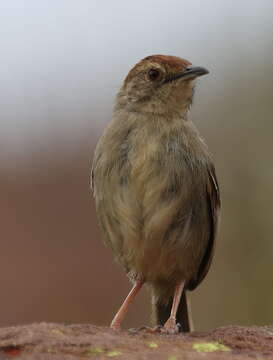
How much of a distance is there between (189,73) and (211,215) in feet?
3.76

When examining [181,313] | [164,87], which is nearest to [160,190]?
[164,87]

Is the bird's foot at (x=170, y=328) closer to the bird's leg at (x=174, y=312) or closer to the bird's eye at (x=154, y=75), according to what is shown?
the bird's leg at (x=174, y=312)

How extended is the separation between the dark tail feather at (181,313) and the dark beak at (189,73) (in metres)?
1.76

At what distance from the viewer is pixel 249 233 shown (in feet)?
33.8

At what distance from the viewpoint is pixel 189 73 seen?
21.6 feet

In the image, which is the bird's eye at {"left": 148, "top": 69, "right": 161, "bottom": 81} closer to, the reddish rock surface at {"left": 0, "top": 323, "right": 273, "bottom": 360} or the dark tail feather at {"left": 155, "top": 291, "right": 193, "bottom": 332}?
the dark tail feather at {"left": 155, "top": 291, "right": 193, "bottom": 332}

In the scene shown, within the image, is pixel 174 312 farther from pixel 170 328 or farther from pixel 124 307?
pixel 170 328

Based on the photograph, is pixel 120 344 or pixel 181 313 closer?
pixel 120 344

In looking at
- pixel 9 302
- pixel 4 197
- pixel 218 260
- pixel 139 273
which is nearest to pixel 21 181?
pixel 4 197

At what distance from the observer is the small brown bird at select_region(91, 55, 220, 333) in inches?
236

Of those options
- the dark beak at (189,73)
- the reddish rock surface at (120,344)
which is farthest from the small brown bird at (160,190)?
the reddish rock surface at (120,344)

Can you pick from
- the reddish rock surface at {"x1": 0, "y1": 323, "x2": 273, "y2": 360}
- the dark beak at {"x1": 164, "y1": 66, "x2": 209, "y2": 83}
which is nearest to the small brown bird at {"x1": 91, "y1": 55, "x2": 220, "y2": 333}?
the dark beak at {"x1": 164, "y1": 66, "x2": 209, "y2": 83}

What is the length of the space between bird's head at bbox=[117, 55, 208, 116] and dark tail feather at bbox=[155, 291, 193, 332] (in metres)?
1.54

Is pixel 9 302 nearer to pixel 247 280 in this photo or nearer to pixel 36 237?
pixel 36 237
